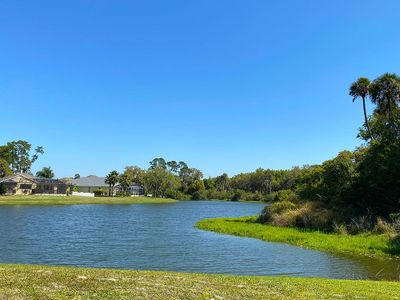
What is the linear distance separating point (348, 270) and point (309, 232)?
48.1 ft

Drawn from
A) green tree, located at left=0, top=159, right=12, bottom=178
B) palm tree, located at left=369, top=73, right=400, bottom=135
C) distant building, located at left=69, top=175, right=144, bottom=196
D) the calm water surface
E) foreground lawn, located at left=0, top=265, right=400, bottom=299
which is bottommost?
the calm water surface

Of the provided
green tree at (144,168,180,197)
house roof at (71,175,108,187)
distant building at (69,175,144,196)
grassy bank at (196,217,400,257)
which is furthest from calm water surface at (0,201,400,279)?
green tree at (144,168,180,197)

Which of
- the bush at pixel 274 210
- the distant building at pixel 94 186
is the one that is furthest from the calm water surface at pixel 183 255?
the distant building at pixel 94 186

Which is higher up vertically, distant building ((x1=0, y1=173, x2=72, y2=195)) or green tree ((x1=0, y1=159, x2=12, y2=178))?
green tree ((x1=0, y1=159, x2=12, y2=178))

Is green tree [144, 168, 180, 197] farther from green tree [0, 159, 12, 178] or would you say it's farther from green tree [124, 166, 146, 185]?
green tree [0, 159, 12, 178]

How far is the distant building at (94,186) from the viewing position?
512 feet

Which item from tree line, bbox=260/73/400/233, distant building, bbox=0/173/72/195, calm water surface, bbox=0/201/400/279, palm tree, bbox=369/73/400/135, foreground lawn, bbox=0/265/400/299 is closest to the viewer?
foreground lawn, bbox=0/265/400/299

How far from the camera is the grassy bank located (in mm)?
26125

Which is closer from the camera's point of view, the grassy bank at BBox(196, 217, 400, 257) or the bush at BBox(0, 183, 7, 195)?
the grassy bank at BBox(196, 217, 400, 257)

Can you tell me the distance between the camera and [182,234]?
3838cm

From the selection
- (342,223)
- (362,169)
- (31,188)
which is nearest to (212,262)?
(342,223)

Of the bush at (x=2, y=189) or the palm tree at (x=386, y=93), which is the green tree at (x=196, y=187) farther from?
the palm tree at (x=386, y=93)

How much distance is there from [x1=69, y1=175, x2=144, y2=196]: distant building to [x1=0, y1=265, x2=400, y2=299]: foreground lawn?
5677 inches

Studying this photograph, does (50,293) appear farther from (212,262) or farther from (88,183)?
(88,183)
